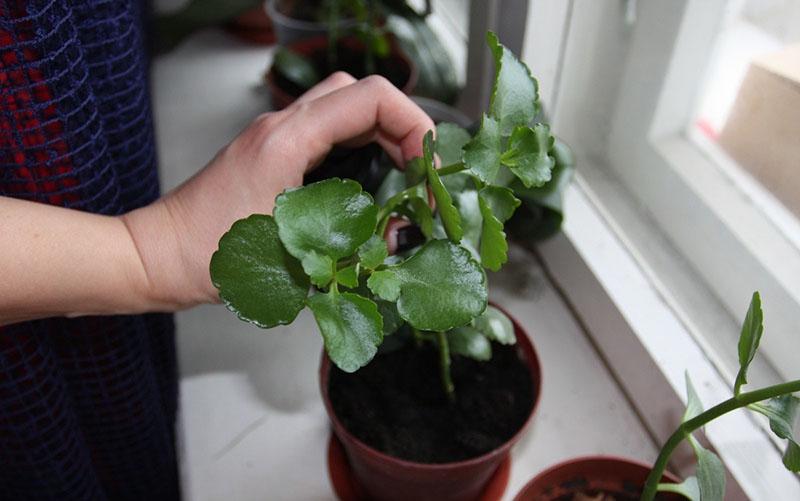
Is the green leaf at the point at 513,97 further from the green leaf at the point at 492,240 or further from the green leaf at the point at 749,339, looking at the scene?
the green leaf at the point at 749,339

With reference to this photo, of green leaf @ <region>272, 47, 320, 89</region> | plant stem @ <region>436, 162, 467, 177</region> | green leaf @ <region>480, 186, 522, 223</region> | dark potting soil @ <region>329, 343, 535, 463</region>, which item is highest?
plant stem @ <region>436, 162, 467, 177</region>

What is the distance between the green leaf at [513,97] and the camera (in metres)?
0.38

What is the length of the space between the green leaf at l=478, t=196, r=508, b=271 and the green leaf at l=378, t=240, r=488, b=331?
0.02 m

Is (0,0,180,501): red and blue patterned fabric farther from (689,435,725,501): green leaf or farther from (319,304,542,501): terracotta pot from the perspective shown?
(689,435,725,501): green leaf

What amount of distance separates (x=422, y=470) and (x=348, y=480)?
6.1 inches

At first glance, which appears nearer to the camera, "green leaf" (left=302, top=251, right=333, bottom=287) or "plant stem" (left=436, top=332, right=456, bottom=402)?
"green leaf" (left=302, top=251, right=333, bottom=287)

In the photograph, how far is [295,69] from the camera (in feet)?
2.93

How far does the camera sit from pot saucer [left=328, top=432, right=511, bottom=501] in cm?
63

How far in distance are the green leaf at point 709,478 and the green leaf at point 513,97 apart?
0.21 m

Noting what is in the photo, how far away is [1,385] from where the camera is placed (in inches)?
20.0

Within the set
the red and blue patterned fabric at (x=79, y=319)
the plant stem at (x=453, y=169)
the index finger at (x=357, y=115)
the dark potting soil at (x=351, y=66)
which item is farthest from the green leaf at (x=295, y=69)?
the plant stem at (x=453, y=169)

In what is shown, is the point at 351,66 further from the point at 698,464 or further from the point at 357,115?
the point at 698,464

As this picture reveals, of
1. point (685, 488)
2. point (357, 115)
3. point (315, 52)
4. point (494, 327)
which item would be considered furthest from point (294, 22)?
point (685, 488)

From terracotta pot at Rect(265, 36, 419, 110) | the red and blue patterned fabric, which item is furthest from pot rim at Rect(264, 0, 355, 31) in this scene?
the red and blue patterned fabric
